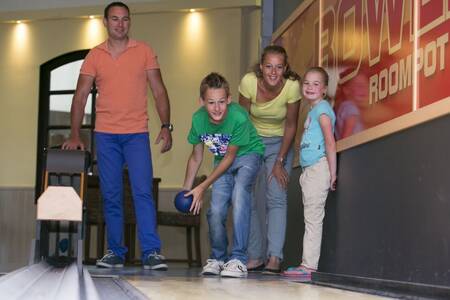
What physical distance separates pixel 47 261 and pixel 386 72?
1656 millimetres

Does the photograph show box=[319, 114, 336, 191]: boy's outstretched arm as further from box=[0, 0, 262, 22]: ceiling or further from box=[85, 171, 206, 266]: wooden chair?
box=[0, 0, 262, 22]: ceiling

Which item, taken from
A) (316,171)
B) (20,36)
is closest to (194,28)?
(20,36)

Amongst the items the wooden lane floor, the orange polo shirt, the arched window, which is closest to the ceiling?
the arched window

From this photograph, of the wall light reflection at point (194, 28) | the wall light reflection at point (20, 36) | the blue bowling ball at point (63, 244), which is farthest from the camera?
the wall light reflection at point (20, 36)

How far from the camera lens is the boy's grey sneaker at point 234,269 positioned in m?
3.99

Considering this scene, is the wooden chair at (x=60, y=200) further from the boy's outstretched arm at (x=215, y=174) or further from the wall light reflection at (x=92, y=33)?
the wall light reflection at (x=92, y=33)

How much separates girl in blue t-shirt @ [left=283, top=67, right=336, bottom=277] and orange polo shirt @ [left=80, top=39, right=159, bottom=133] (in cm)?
96

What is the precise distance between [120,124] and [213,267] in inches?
37.2

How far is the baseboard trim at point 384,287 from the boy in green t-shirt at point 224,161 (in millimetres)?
566

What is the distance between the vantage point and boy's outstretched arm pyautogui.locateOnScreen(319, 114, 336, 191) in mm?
4121

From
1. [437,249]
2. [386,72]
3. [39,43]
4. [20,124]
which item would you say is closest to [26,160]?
[20,124]

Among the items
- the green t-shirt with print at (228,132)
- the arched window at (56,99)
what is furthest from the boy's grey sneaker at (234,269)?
the arched window at (56,99)

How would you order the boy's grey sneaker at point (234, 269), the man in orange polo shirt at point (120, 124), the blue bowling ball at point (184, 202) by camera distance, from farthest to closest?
the man in orange polo shirt at point (120, 124) → the blue bowling ball at point (184, 202) → the boy's grey sneaker at point (234, 269)

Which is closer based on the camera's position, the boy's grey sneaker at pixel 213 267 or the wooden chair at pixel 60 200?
the wooden chair at pixel 60 200
